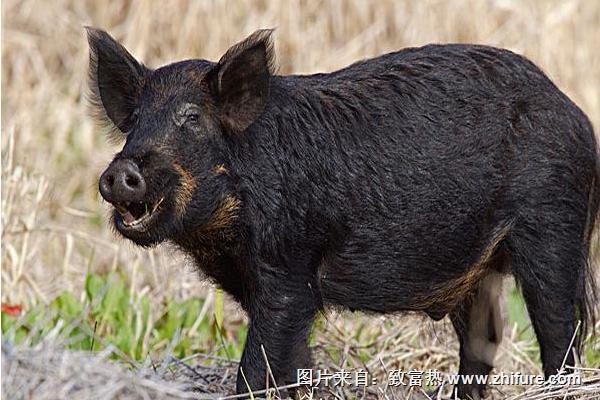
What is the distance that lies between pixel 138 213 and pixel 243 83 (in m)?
0.63

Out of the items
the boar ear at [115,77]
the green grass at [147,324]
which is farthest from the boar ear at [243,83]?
the green grass at [147,324]

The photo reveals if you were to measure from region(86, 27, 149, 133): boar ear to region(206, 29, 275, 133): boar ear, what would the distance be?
333 mm

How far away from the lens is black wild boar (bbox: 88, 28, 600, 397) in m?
4.61

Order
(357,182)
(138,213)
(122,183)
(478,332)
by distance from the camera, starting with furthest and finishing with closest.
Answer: (478,332) → (357,182) → (138,213) → (122,183)

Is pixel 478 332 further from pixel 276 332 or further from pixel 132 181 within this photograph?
pixel 132 181

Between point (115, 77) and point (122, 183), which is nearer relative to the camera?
point (122, 183)

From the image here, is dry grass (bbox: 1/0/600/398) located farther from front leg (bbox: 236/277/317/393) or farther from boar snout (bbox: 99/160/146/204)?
boar snout (bbox: 99/160/146/204)

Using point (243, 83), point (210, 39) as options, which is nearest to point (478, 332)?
point (243, 83)

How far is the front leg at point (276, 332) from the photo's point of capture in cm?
468

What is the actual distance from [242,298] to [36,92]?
5811 mm

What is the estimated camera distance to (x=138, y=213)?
4.46 metres

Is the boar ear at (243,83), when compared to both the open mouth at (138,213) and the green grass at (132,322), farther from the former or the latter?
the green grass at (132,322)

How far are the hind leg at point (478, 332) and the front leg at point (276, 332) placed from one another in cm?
103

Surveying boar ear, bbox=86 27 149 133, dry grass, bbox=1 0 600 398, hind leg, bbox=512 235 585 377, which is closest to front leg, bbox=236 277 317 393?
boar ear, bbox=86 27 149 133
